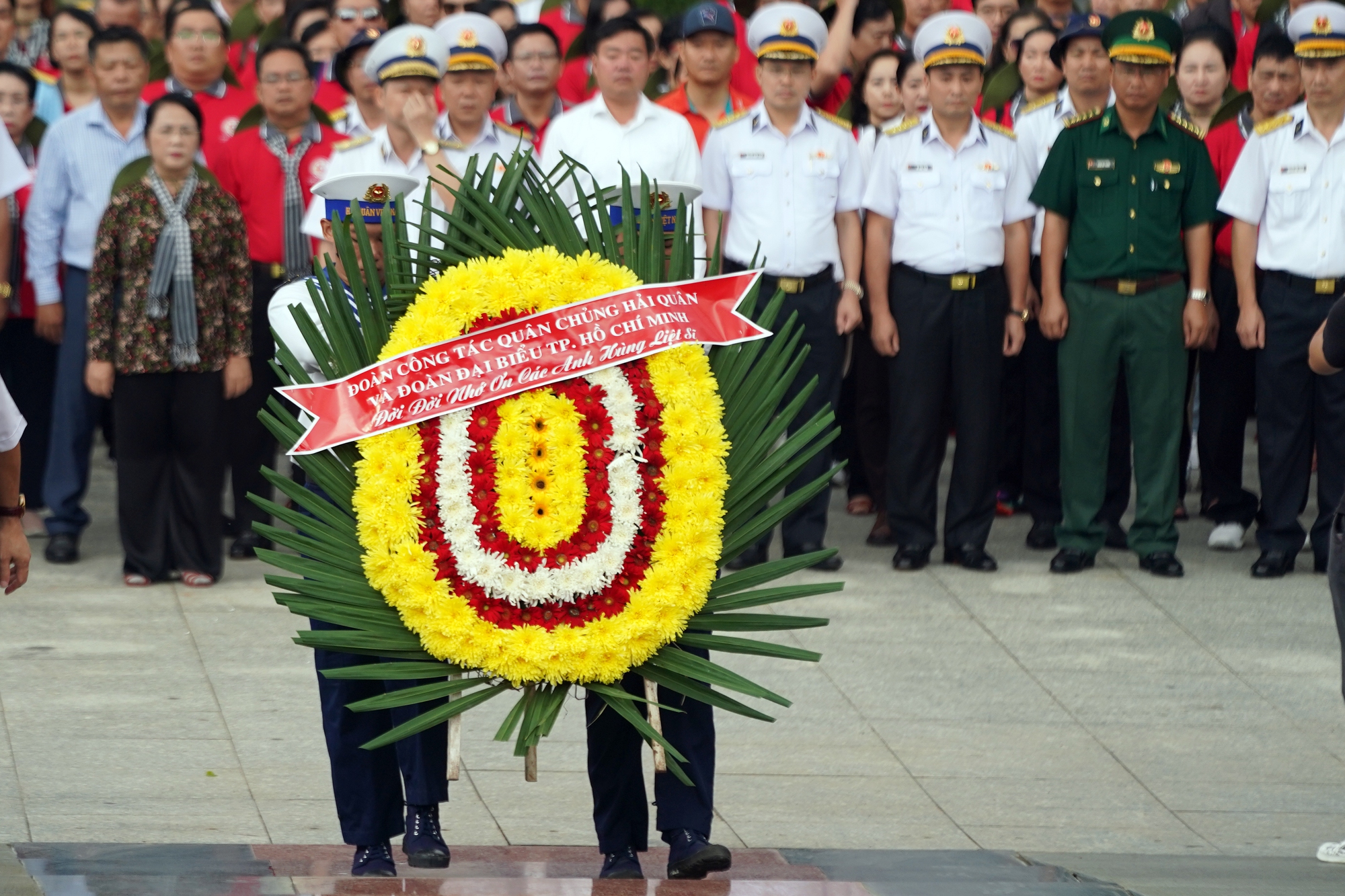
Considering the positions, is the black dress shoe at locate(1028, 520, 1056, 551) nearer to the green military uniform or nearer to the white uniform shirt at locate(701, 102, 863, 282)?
the green military uniform

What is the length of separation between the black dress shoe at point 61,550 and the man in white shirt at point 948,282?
3531mm

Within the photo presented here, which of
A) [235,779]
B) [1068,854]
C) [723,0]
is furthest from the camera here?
[723,0]

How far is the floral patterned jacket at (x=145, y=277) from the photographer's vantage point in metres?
7.99

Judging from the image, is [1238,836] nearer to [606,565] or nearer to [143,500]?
[606,565]

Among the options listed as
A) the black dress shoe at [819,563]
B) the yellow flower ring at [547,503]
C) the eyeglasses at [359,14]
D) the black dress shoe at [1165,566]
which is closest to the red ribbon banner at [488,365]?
the yellow flower ring at [547,503]

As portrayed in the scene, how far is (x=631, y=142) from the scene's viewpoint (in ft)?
28.0

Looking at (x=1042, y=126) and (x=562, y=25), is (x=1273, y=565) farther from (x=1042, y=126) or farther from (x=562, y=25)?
(x=562, y=25)

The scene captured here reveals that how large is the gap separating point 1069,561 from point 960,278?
1326 millimetres

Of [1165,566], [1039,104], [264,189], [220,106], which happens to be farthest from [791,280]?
[220,106]

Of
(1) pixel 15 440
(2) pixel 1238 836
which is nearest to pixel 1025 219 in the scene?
(2) pixel 1238 836

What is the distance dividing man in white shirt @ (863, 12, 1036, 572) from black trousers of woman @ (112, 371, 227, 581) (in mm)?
2887

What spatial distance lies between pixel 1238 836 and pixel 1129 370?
3.32 metres

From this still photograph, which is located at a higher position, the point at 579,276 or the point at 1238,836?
the point at 579,276

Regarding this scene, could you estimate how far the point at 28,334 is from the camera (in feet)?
29.9
